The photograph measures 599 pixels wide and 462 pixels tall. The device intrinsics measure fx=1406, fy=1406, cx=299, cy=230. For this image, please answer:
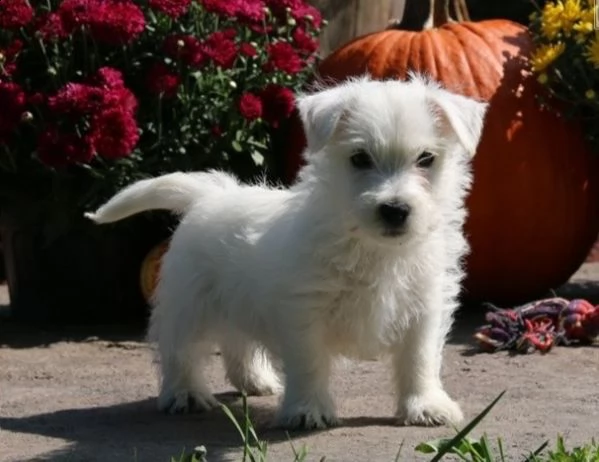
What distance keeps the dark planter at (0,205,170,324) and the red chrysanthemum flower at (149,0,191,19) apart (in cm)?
108

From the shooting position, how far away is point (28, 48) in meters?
6.99

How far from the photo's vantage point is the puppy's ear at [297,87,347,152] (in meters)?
4.73

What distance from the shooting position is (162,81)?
683cm

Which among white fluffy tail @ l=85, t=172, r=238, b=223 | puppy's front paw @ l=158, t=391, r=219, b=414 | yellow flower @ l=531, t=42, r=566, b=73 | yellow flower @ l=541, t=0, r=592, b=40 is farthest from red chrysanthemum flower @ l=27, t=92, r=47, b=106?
yellow flower @ l=541, t=0, r=592, b=40

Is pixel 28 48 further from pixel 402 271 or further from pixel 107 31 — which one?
pixel 402 271

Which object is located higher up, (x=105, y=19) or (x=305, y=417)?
(x=105, y=19)

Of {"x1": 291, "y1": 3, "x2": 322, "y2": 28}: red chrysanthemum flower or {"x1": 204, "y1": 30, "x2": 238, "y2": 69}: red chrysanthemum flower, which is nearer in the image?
{"x1": 204, "y1": 30, "x2": 238, "y2": 69}: red chrysanthemum flower

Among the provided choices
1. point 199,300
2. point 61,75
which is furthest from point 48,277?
point 199,300

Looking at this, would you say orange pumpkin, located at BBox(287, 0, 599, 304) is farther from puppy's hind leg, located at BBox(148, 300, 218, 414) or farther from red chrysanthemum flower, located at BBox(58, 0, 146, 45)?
puppy's hind leg, located at BBox(148, 300, 218, 414)

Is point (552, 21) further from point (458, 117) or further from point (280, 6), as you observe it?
point (458, 117)

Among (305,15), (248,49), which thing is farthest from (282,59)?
(305,15)

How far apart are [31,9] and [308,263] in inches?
106

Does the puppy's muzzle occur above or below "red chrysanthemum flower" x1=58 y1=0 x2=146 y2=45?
below

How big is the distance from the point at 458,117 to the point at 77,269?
3.09 m
